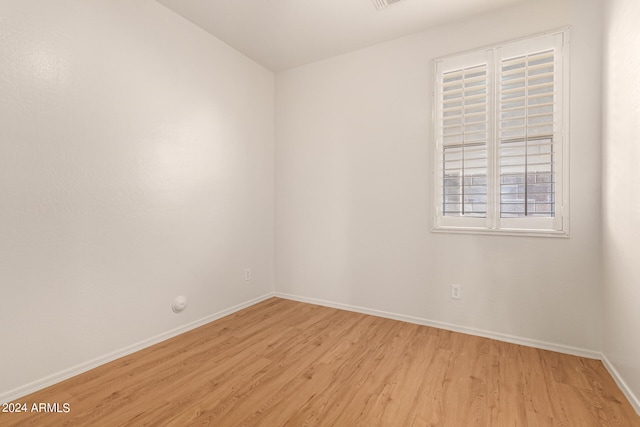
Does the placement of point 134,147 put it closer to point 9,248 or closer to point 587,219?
point 9,248

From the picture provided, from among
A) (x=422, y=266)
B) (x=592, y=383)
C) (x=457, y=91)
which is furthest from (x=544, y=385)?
(x=457, y=91)

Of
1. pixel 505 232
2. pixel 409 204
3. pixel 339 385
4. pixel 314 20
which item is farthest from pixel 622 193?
pixel 314 20

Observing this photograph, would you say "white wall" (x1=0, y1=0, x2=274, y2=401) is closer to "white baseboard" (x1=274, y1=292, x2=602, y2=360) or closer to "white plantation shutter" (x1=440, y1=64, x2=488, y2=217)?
"white baseboard" (x1=274, y1=292, x2=602, y2=360)

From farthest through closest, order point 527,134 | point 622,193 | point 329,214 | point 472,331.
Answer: point 329,214, point 472,331, point 527,134, point 622,193

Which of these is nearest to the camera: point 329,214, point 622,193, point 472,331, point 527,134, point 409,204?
point 622,193

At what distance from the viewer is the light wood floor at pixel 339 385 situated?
63.4 inches

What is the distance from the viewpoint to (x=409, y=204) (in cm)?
292

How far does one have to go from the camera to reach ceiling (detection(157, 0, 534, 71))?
2.48 metres

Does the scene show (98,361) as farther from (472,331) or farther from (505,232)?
(505,232)

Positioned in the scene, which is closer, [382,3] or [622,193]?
[622,193]

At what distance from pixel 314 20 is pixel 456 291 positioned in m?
2.75

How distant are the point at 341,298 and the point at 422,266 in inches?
38.4

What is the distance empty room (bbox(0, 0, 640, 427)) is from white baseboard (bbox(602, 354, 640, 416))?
19mm

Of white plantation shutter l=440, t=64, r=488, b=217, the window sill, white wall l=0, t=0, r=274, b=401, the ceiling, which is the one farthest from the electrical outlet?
the ceiling
